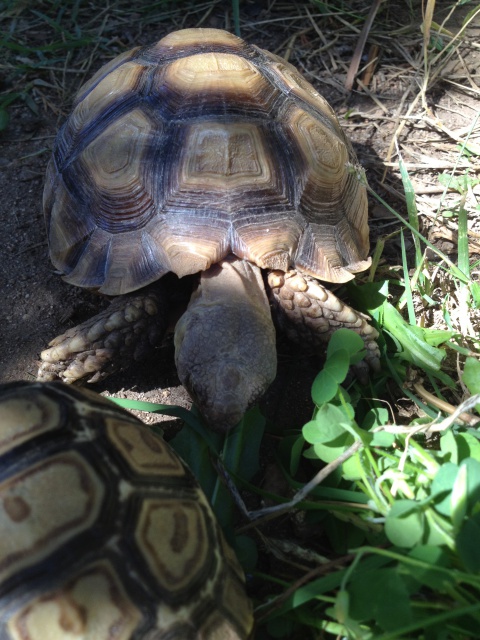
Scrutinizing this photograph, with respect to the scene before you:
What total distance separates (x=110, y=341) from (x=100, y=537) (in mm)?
1079

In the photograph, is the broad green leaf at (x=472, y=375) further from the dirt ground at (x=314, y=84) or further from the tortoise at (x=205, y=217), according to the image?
the dirt ground at (x=314, y=84)

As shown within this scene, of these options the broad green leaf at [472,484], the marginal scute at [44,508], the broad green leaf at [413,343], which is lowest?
the broad green leaf at [413,343]

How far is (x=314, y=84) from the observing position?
3.59 metres

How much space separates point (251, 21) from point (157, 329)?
7.91ft

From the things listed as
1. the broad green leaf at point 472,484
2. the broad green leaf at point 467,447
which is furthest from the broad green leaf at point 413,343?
the broad green leaf at point 472,484

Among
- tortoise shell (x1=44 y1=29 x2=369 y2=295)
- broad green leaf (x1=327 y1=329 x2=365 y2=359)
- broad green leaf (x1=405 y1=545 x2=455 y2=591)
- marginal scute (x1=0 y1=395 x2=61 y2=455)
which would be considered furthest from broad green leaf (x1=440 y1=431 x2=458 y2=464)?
marginal scute (x1=0 y1=395 x2=61 y2=455)

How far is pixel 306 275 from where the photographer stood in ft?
7.82

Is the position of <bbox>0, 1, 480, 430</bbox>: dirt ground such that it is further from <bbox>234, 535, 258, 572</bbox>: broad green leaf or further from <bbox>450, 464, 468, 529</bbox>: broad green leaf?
<bbox>450, 464, 468, 529</bbox>: broad green leaf

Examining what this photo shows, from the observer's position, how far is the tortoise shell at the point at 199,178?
7.32 feet

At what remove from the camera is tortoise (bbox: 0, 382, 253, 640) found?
4.09ft

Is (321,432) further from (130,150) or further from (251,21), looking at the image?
(251,21)

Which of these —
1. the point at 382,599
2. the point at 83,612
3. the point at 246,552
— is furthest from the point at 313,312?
the point at 83,612

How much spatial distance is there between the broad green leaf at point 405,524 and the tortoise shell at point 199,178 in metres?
1.00

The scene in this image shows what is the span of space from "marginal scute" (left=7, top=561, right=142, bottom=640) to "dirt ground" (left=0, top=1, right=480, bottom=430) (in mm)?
1120
